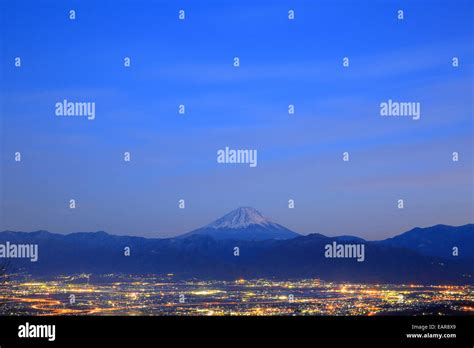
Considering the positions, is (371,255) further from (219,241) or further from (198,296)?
(198,296)

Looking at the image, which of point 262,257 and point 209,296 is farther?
point 262,257

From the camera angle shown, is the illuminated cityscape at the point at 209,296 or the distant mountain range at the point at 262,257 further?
the distant mountain range at the point at 262,257

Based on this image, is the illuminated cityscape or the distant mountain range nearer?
the illuminated cityscape
